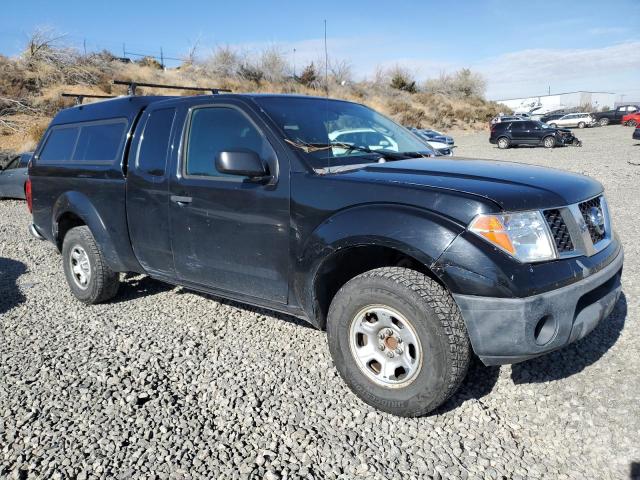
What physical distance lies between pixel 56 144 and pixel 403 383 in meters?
4.42

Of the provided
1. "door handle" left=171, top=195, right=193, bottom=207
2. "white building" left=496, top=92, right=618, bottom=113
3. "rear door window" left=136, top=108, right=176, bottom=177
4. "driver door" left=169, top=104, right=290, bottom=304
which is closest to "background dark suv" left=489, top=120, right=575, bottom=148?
"rear door window" left=136, top=108, right=176, bottom=177

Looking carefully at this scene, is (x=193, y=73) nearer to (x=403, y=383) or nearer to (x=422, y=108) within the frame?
(x=422, y=108)

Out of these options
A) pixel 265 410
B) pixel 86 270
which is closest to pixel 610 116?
pixel 86 270

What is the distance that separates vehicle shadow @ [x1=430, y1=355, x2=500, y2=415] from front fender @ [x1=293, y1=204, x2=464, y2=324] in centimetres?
99

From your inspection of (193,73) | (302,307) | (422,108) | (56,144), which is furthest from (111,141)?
(422,108)

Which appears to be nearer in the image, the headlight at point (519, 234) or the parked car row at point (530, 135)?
the headlight at point (519, 234)

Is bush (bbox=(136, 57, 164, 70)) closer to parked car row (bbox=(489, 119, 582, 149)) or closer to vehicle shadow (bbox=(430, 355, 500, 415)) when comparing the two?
parked car row (bbox=(489, 119, 582, 149))

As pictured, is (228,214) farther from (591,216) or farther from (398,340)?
(591,216)

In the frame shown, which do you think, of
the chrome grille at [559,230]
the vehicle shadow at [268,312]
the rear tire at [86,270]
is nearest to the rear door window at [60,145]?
the rear tire at [86,270]

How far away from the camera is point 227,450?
104 inches

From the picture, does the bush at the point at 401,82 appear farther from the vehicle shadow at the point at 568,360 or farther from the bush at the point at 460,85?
the vehicle shadow at the point at 568,360

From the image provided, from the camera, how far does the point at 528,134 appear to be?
27250 millimetres

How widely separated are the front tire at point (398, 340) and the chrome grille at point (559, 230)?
63cm

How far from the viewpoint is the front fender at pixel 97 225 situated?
4.46 meters
